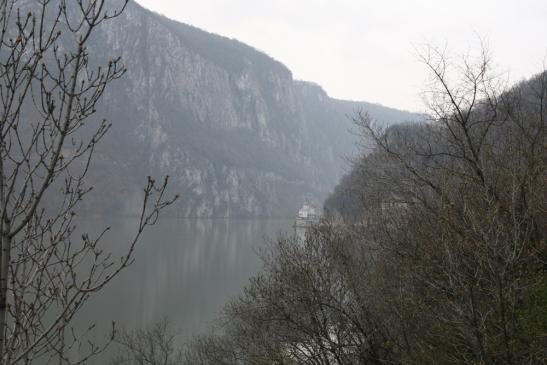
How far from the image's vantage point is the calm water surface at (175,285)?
31922 mm

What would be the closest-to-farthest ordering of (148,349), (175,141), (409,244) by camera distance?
(409,244) < (148,349) < (175,141)

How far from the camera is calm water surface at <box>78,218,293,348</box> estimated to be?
3192 cm

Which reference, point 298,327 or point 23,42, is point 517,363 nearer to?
point 23,42

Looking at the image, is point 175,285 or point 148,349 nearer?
point 148,349

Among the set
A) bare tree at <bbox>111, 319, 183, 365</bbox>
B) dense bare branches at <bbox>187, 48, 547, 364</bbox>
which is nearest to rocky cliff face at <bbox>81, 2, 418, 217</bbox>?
bare tree at <bbox>111, 319, 183, 365</bbox>

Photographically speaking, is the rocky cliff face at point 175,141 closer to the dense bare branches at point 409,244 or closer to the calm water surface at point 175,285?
the calm water surface at point 175,285

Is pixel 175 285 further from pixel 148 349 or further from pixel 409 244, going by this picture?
pixel 409 244

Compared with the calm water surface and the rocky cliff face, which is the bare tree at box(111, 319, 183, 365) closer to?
the calm water surface

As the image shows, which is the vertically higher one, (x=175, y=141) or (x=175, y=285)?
(x=175, y=141)

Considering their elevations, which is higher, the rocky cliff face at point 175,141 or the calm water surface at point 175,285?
the rocky cliff face at point 175,141

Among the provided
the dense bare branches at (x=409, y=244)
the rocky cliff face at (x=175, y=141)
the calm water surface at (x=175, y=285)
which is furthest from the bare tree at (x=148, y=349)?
the rocky cliff face at (x=175, y=141)

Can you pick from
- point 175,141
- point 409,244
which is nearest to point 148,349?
point 409,244

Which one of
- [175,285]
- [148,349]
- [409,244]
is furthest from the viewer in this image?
[175,285]

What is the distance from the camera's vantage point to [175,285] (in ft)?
148
